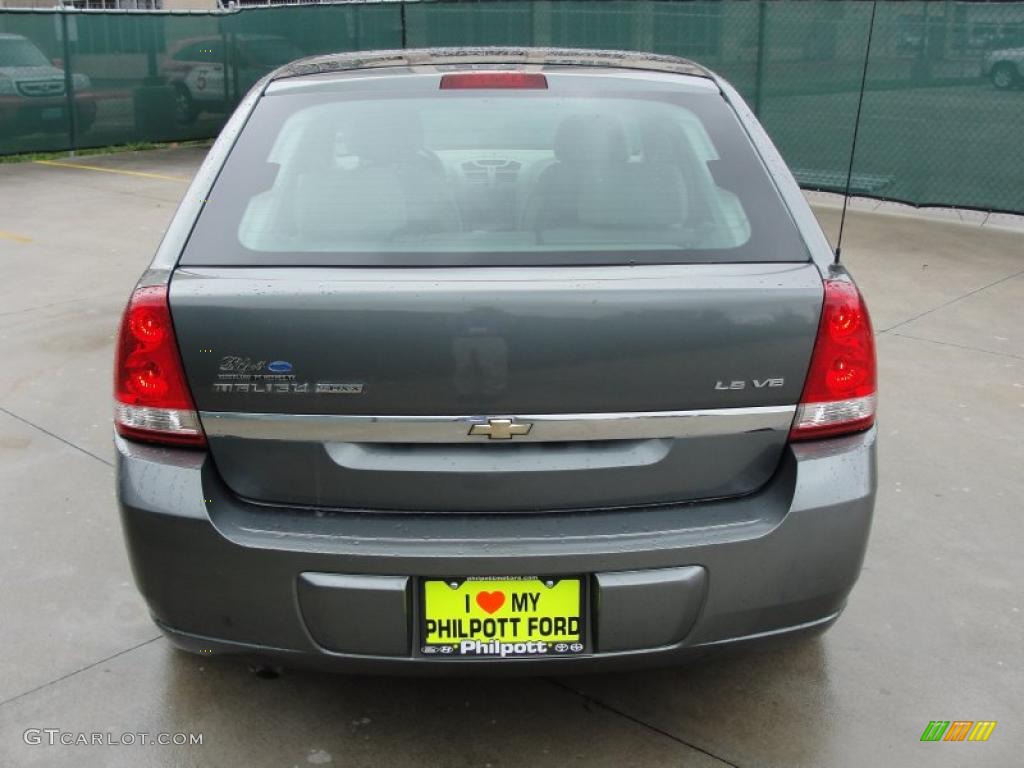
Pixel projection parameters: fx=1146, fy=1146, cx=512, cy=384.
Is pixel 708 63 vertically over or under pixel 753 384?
under

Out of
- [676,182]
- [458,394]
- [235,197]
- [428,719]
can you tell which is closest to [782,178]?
[676,182]

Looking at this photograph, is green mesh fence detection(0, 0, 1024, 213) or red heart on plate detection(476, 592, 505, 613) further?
green mesh fence detection(0, 0, 1024, 213)

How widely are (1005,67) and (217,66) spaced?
35.8 feet

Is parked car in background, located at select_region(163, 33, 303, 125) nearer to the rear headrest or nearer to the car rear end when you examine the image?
the rear headrest

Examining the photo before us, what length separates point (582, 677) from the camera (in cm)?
312

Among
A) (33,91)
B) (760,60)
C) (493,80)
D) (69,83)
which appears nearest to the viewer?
(493,80)

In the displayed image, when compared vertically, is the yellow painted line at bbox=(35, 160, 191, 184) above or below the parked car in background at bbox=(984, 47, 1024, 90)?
below

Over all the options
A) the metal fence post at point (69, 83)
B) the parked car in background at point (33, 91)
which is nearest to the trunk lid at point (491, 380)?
the parked car in background at point (33, 91)

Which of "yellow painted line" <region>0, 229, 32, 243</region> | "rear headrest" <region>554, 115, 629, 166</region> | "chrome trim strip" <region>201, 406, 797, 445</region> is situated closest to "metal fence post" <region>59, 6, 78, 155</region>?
"yellow painted line" <region>0, 229, 32, 243</region>

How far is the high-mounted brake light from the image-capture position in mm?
3002

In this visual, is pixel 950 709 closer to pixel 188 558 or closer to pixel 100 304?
pixel 188 558

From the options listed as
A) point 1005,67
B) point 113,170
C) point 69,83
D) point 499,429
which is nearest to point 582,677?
point 499,429

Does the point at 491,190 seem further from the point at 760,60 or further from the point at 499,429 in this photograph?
the point at 760,60

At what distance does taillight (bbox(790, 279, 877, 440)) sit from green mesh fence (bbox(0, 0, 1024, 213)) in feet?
25.3
